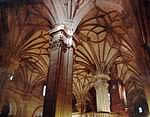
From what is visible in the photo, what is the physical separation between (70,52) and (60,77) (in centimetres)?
162

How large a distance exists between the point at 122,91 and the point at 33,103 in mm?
9513

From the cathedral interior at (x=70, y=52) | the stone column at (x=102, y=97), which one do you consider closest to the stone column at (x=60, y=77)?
the cathedral interior at (x=70, y=52)

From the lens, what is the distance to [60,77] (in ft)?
27.2

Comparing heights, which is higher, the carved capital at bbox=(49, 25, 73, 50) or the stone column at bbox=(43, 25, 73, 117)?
the carved capital at bbox=(49, 25, 73, 50)

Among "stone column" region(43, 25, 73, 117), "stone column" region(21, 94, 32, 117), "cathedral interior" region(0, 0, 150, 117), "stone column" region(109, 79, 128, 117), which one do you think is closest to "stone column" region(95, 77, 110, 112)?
"cathedral interior" region(0, 0, 150, 117)

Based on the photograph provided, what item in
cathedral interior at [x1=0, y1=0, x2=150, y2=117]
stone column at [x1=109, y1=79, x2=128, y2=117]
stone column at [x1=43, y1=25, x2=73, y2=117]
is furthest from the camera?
stone column at [x1=109, y1=79, x2=128, y2=117]

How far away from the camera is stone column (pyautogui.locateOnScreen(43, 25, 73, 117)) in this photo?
24.7 feet

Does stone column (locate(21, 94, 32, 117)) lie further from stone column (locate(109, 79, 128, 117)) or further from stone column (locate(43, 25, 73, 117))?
stone column (locate(43, 25, 73, 117))

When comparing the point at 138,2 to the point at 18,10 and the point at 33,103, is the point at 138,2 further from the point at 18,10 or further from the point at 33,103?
the point at 33,103

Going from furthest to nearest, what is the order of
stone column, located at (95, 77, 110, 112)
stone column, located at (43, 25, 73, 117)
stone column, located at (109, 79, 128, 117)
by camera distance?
1. stone column, located at (109, 79, 128, 117)
2. stone column, located at (95, 77, 110, 112)
3. stone column, located at (43, 25, 73, 117)

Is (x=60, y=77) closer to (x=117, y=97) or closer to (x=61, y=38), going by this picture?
(x=61, y=38)

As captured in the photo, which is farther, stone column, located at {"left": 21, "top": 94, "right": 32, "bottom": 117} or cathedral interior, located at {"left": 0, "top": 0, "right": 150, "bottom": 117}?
stone column, located at {"left": 21, "top": 94, "right": 32, "bottom": 117}

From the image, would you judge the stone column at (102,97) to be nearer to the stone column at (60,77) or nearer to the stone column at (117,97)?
the stone column at (117,97)

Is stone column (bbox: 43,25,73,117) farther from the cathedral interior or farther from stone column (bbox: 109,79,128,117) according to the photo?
stone column (bbox: 109,79,128,117)
